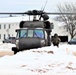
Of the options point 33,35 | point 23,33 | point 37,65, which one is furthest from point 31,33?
point 37,65

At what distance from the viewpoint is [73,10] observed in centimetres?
8688

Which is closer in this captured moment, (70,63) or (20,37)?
(70,63)

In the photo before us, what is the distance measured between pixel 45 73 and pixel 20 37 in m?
12.9

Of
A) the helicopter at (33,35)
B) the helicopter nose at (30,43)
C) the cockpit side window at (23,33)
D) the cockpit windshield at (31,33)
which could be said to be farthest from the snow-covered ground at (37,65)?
the cockpit side window at (23,33)

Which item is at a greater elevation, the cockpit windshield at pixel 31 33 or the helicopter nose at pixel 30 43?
the cockpit windshield at pixel 31 33

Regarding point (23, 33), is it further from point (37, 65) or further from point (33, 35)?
point (37, 65)

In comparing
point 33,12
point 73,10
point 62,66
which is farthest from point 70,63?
point 73,10

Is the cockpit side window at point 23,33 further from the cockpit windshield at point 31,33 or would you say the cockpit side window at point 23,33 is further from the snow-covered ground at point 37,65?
the snow-covered ground at point 37,65

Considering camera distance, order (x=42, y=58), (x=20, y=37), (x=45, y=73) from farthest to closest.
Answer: (x=20, y=37) → (x=42, y=58) → (x=45, y=73)

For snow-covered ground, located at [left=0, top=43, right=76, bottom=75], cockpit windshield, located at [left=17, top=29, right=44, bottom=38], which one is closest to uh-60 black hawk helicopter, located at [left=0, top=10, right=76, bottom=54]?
cockpit windshield, located at [left=17, top=29, right=44, bottom=38]

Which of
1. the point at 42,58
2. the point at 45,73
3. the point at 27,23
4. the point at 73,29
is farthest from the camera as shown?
the point at 73,29

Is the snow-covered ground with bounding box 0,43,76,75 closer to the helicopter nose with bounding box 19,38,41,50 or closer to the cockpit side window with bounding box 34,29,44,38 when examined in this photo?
the helicopter nose with bounding box 19,38,41,50

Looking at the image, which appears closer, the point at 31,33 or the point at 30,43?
the point at 30,43

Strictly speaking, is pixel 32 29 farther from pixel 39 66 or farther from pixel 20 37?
pixel 39 66
